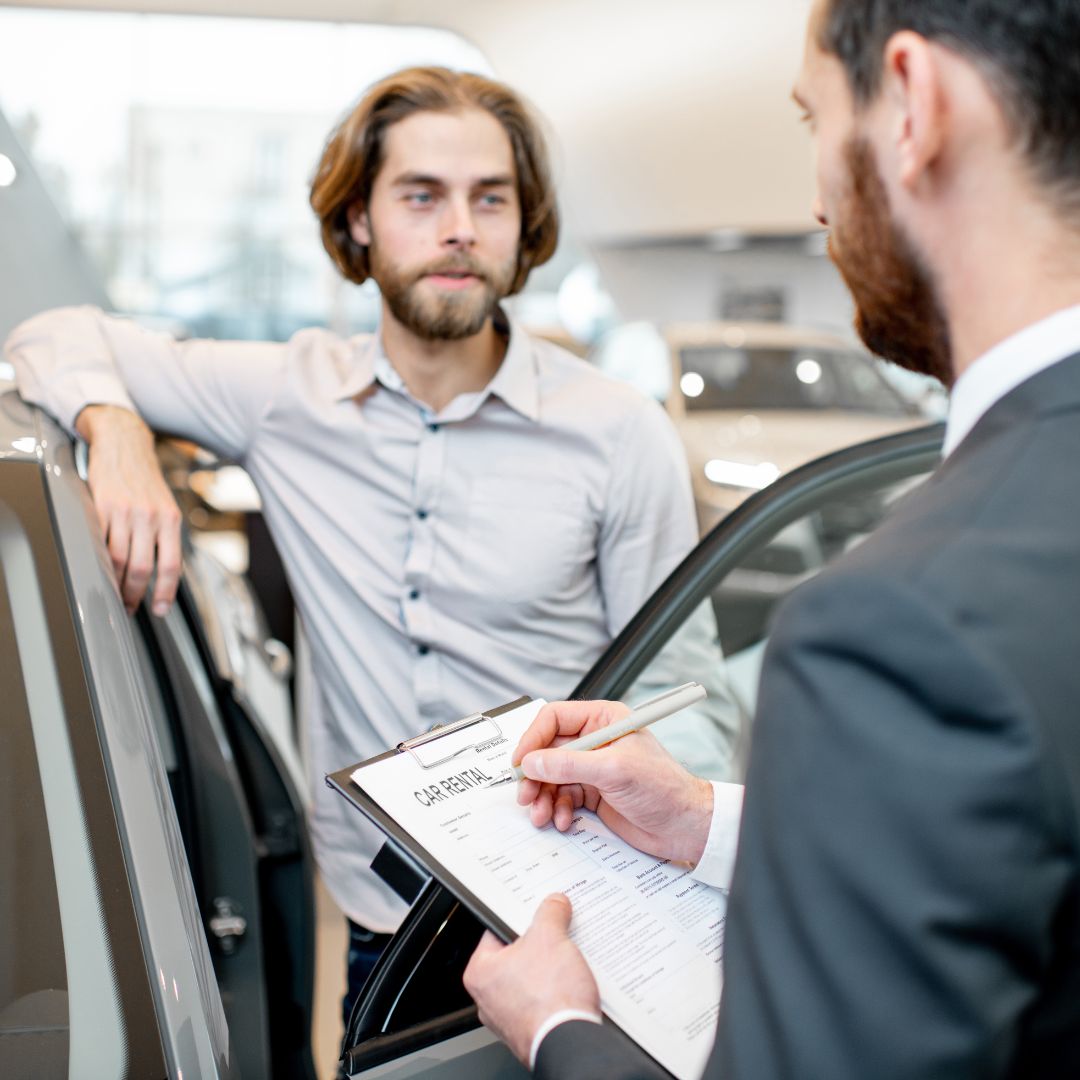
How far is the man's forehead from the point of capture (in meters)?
1.73

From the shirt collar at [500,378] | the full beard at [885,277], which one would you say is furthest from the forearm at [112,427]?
the full beard at [885,277]

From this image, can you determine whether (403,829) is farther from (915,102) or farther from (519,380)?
(519,380)

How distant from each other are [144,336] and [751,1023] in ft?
4.90

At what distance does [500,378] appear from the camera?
1.70 meters

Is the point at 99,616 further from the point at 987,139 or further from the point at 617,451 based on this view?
the point at 987,139

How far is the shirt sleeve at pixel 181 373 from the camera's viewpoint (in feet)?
5.54

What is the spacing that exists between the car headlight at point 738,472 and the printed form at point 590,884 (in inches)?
90.3

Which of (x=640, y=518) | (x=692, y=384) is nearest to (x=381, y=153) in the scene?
(x=640, y=518)

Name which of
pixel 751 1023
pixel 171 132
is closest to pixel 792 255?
pixel 171 132

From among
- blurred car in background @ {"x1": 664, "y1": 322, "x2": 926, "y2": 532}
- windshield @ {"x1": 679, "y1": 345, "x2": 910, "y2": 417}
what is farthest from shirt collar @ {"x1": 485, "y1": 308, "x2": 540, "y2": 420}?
windshield @ {"x1": 679, "y1": 345, "x2": 910, "y2": 417}

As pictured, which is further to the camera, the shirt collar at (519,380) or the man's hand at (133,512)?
the shirt collar at (519,380)

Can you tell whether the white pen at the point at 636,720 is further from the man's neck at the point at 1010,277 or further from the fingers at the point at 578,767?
the man's neck at the point at 1010,277

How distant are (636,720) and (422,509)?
2.48ft

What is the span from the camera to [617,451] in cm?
169
